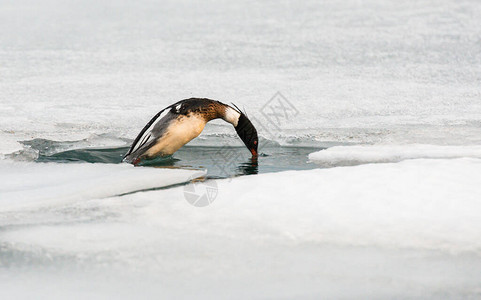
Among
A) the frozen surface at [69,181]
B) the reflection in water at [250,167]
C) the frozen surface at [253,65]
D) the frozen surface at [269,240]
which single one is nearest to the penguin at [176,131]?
the reflection in water at [250,167]

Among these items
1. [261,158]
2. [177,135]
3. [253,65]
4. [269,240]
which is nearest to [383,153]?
[261,158]

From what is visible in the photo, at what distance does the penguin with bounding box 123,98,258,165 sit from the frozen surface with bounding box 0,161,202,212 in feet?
2.15

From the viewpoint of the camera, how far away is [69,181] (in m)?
3.61

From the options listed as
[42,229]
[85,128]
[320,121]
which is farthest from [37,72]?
[42,229]

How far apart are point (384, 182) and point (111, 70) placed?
5.54 meters

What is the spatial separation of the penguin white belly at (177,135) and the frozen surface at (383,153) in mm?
959

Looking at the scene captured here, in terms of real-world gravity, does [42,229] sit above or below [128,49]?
below

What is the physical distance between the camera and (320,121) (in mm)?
5738

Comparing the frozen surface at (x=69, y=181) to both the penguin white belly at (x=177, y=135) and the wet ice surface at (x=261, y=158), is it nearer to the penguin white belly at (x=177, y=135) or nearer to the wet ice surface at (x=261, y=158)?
the wet ice surface at (x=261, y=158)

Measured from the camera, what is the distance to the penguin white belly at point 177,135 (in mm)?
4730

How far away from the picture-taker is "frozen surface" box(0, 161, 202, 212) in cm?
323

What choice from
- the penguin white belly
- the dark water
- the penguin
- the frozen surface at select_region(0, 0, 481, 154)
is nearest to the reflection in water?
the dark water

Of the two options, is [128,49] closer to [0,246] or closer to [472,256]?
[0,246]

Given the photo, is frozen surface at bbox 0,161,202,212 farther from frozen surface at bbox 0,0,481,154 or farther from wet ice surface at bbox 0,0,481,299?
frozen surface at bbox 0,0,481,154
